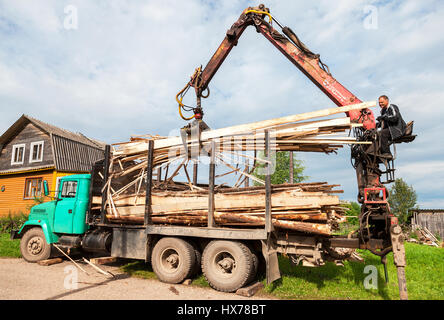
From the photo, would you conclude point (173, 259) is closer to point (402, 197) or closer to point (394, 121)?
point (394, 121)

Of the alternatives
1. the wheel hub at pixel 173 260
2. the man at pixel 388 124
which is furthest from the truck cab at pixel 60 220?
the man at pixel 388 124

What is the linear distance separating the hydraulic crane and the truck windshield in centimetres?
428

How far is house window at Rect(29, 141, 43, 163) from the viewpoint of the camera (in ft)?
68.9

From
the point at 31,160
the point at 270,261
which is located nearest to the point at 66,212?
the point at 270,261

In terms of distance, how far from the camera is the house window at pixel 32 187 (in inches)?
814

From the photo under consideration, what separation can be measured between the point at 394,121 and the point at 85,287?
7788 mm

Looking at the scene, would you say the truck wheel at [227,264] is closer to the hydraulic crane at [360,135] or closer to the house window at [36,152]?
the hydraulic crane at [360,135]

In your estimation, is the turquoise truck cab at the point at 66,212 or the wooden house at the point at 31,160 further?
the wooden house at the point at 31,160

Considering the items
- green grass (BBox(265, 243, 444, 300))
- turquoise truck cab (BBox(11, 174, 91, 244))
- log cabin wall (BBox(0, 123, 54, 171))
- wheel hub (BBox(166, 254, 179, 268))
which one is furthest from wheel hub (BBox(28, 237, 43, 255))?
log cabin wall (BBox(0, 123, 54, 171))

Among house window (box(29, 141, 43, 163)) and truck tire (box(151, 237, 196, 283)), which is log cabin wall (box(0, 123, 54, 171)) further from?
truck tire (box(151, 237, 196, 283))

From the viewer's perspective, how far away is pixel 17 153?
2245 centimetres

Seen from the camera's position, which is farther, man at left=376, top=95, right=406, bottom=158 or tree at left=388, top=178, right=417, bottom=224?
tree at left=388, top=178, right=417, bottom=224

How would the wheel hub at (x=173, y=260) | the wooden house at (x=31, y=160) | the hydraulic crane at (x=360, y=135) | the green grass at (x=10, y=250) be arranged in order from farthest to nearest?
the wooden house at (x=31, y=160) → the green grass at (x=10, y=250) → the wheel hub at (x=173, y=260) → the hydraulic crane at (x=360, y=135)

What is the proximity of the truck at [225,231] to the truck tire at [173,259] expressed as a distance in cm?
2
